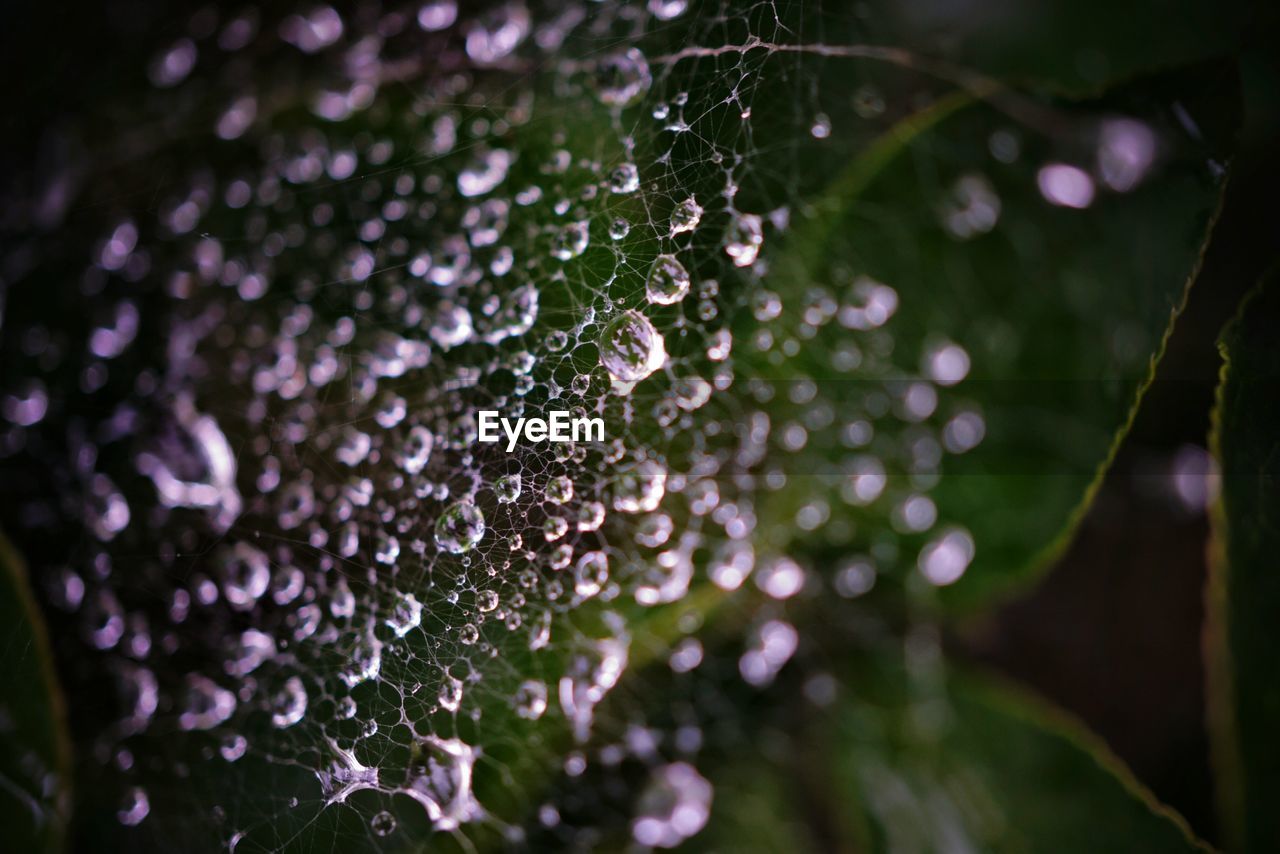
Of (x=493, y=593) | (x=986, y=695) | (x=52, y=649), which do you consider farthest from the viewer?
(x=986, y=695)

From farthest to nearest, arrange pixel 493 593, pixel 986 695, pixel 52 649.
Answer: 1. pixel 986 695
2. pixel 52 649
3. pixel 493 593

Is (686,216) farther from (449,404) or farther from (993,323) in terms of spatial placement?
(993,323)

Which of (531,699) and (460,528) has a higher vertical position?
(460,528)

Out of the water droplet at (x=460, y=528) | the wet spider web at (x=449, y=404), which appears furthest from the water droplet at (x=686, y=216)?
the water droplet at (x=460, y=528)

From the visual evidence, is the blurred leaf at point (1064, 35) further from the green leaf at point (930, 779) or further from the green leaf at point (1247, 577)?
the green leaf at point (930, 779)

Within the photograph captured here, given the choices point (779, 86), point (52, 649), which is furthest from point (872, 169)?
point (52, 649)

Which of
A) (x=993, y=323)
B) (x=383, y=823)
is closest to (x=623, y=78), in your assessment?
(x=993, y=323)

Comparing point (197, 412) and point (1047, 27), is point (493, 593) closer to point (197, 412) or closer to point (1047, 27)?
point (197, 412)
